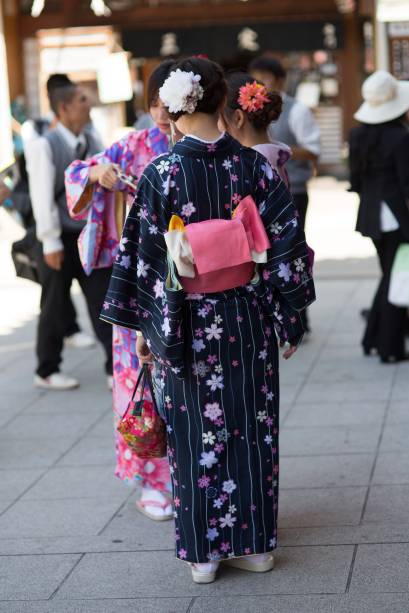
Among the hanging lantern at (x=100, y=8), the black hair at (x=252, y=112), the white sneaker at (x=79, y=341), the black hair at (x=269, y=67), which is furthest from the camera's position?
the hanging lantern at (x=100, y=8)

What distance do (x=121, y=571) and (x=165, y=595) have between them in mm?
283

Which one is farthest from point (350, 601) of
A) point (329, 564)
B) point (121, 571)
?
point (121, 571)

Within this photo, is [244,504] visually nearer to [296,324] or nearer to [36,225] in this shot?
[296,324]

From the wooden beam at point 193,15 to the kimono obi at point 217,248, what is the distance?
1389cm

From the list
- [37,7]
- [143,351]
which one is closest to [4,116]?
[37,7]

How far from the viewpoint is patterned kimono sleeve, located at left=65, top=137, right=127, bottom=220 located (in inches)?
173

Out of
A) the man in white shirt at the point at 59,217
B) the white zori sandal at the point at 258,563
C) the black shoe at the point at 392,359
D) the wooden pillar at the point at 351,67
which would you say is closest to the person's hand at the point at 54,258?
the man in white shirt at the point at 59,217

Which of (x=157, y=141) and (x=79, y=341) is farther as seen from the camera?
(x=79, y=341)

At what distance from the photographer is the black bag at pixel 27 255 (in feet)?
21.7

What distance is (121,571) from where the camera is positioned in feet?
12.4

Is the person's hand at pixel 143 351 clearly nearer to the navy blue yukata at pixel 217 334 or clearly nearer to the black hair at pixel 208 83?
the navy blue yukata at pixel 217 334

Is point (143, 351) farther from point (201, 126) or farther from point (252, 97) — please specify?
point (252, 97)

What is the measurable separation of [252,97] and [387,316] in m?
3.01

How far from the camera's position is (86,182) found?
A: 14.6 feet
